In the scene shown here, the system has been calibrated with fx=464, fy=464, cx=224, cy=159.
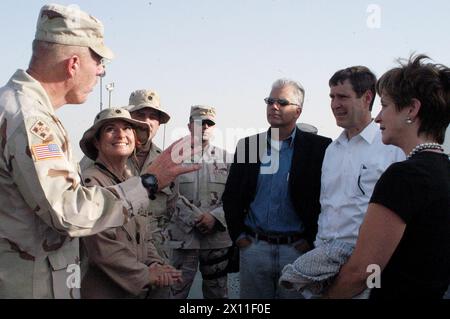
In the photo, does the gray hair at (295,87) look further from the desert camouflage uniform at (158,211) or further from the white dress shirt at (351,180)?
the desert camouflage uniform at (158,211)

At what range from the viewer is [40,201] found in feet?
5.91

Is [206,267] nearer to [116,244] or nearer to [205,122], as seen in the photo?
[205,122]

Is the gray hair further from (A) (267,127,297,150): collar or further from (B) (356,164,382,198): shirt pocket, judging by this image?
(B) (356,164,382,198): shirt pocket

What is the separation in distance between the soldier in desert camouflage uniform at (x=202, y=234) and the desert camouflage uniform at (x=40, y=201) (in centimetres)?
274

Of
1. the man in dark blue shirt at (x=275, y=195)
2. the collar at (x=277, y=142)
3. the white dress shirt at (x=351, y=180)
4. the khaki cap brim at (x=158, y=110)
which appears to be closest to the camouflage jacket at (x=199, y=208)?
the khaki cap brim at (x=158, y=110)

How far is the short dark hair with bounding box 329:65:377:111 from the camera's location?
341 centimetres

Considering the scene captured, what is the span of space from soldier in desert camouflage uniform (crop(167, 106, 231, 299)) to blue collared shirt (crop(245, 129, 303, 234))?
1086 mm

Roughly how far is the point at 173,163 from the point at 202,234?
2797mm

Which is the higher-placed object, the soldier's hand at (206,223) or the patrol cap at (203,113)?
the patrol cap at (203,113)

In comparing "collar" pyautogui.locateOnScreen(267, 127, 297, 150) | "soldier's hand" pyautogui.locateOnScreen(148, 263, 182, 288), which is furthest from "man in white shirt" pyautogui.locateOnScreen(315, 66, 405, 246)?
"soldier's hand" pyautogui.locateOnScreen(148, 263, 182, 288)

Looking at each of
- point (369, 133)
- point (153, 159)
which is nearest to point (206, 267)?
point (153, 159)

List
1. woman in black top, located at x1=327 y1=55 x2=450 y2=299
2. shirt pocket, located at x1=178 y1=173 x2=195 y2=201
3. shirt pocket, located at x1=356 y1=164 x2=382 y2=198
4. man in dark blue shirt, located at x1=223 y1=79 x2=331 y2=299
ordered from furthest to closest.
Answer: shirt pocket, located at x1=178 y1=173 x2=195 y2=201 < man in dark blue shirt, located at x1=223 y1=79 x2=331 y2=299 < shirt pocket, located at x1=356 y1=164 x2=382 y2=198 < woman in black top, located at x1=327 y1=55 x2=450 y2=299

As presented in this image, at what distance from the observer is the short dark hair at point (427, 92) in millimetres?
1883
